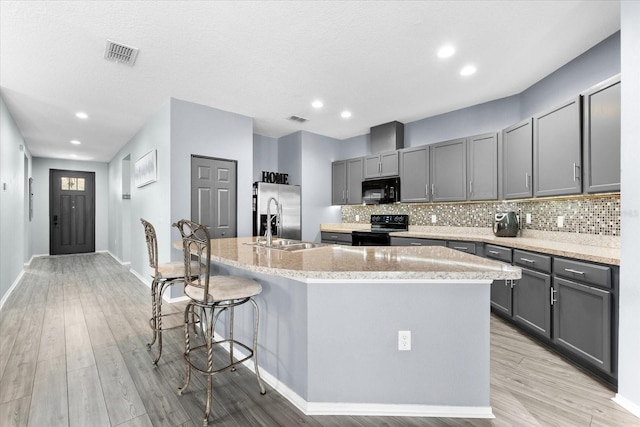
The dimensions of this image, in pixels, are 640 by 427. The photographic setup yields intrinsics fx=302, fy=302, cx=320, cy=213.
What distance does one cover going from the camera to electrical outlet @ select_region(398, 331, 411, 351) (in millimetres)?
1667

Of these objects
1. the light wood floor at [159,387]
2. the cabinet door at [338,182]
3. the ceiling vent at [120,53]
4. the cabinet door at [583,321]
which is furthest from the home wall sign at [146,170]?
the cabinet door at [583,321]

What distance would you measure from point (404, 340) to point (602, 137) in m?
2.18

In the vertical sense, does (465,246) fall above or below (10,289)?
above

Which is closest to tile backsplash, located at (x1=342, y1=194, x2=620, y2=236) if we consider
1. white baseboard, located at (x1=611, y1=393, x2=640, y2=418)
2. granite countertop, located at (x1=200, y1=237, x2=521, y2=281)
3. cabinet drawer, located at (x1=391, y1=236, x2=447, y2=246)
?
cabinet drawer, located at (x1=391, y1=236, x2=447, y2=246)

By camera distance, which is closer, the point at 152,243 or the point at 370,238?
the point at 152,243

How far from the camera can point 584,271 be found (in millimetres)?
2166

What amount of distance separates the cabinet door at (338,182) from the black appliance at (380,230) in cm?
78

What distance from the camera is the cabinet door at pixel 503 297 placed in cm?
303

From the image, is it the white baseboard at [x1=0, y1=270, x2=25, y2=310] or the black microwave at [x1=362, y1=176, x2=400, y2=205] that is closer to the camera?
the white baseboard at [x1=0, y1=270, x2=25, y2=310]

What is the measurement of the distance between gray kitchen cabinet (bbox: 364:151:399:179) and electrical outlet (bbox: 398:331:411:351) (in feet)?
11.5

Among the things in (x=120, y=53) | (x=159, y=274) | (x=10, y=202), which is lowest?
(x=159, y=274)

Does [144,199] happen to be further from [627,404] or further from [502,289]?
[627,404]

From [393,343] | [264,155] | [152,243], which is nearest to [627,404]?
[393,343]

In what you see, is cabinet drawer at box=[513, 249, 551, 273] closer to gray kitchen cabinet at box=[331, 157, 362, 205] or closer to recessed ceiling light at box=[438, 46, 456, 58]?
recessed ceiling light at box=[438, 46, 456, 58]
